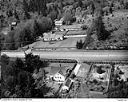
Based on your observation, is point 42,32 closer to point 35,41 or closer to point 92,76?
point 35,41

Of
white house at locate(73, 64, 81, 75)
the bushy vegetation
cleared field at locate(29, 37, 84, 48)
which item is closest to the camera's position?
the bushy vegetation

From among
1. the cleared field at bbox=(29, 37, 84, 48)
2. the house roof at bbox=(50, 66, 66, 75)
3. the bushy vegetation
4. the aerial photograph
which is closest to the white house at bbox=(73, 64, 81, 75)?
the aerial photograph

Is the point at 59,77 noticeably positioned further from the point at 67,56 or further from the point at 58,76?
the point at 67,56

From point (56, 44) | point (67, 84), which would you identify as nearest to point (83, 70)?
point (67, 84)

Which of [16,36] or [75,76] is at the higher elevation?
[16,36]

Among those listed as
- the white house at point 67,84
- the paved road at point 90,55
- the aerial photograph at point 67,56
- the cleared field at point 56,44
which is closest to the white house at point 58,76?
the aerial photograph at point 67,56

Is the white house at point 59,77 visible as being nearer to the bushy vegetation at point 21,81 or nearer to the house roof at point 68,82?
the house roof at point 68,82

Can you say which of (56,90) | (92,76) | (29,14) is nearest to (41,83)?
(56,90)

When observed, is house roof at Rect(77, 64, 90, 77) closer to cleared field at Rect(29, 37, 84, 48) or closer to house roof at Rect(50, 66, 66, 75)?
house roof at Rect(50, 66, 66, 75)
